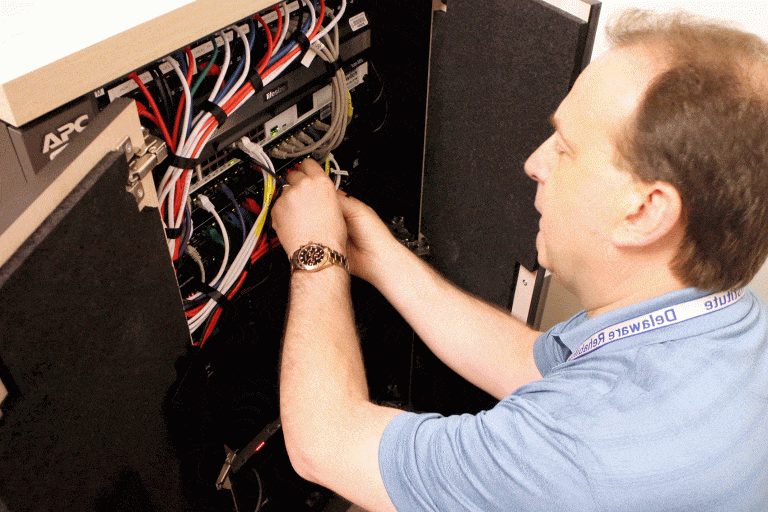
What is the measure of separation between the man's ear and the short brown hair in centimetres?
1

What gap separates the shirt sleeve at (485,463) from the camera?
0.62m

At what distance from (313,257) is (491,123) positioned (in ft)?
1.06

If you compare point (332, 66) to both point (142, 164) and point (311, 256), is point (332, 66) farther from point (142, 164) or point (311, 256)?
point (142, 164)

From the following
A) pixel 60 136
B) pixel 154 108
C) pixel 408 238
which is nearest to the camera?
pixel 60 136

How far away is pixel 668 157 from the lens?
2.10 feet

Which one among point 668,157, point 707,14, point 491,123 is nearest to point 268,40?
point 491,123

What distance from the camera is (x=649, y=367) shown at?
66 centimetres

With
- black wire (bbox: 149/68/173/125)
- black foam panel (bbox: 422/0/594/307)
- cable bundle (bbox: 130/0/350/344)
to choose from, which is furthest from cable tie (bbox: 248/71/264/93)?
black foam panel (bbox: 422/0/594/307)

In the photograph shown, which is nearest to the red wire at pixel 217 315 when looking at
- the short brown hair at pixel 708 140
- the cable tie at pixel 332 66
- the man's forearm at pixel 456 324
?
the man's forearm at pixel 456 324

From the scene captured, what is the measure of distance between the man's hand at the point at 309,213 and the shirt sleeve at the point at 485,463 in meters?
0.30

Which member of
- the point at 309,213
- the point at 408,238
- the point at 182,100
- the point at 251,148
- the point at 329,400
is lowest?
the point at 408,238

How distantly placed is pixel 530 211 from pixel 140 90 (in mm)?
545

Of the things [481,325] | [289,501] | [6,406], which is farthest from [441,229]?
[6,406]

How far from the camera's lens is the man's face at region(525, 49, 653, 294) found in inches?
26.5
